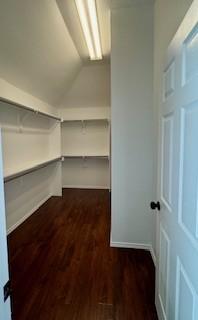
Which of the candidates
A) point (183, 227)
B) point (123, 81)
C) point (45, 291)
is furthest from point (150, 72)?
point (45, 291)

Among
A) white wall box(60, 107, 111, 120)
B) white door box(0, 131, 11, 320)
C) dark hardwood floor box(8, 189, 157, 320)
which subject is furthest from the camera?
white wall box(60, 107, 111, 120)

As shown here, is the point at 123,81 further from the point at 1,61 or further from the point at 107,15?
the point at 1,61

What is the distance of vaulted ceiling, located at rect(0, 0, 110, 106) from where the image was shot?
6.62 ft

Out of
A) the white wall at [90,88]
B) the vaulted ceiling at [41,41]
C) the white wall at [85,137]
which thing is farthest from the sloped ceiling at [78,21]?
the white wall at [85,137]

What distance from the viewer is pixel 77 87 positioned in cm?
443

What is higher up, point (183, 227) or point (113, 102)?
point (113, 102)

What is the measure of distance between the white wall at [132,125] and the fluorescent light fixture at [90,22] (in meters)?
0.28

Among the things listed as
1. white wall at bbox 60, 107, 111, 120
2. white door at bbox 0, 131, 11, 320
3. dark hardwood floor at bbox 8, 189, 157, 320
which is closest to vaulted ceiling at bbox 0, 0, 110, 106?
white wall at bbox 60, 107, 111, 120

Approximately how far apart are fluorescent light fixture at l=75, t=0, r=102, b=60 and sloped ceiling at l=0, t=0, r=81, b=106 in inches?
12.2

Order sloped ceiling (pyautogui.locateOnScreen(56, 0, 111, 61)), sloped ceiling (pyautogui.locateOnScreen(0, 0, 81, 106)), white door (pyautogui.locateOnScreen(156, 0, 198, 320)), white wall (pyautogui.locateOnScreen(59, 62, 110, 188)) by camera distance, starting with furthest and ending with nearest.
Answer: white wall (pyautogui.locateOnScreen(59, 62, 110, 188)) → sloped ceiling (pyautogui.locateOnScreen(56, 0, 111, 61)) → sloped ceiling (pyautogui.locateOnScreen(0, 0, 81, 106)) → white door (pyautogui.locateOnScreen(156, 0, 198, 320))

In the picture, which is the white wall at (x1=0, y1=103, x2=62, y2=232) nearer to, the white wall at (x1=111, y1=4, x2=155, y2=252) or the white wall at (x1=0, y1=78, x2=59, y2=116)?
the white wall at (x1=0, y1=78, x2=59, y2=116)

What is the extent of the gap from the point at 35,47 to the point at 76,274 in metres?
2.69

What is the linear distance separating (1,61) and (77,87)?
2280 millimetres

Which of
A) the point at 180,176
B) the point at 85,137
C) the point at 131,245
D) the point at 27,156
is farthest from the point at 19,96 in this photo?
the point at 180,176
